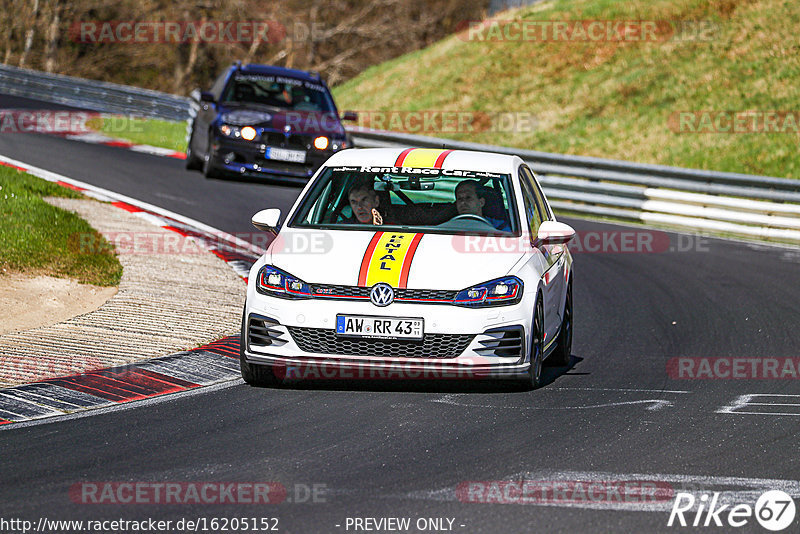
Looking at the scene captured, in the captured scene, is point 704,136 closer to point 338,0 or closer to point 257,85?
point 257,85

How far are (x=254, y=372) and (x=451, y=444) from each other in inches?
72.1

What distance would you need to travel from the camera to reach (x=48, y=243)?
12.3m

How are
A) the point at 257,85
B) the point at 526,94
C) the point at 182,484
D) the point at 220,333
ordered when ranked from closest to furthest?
the point at 182,484 < the point at 220,333 < the point at 257,85 < the point at 526,94

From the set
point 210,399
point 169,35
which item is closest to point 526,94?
point 169,35

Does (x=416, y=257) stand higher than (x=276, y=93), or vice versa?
(x=276, y=93)

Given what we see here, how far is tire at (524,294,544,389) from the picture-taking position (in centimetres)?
798

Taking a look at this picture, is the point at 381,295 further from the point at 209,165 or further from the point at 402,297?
the point at 209,165

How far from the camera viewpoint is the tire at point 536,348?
7984 millimetres

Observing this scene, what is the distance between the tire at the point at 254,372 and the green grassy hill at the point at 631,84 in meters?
18.2

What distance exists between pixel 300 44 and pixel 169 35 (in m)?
5.35

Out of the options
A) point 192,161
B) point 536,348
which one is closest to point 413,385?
point 536,348

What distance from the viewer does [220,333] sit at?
980 centimetres

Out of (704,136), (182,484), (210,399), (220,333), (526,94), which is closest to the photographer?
(182,484)
